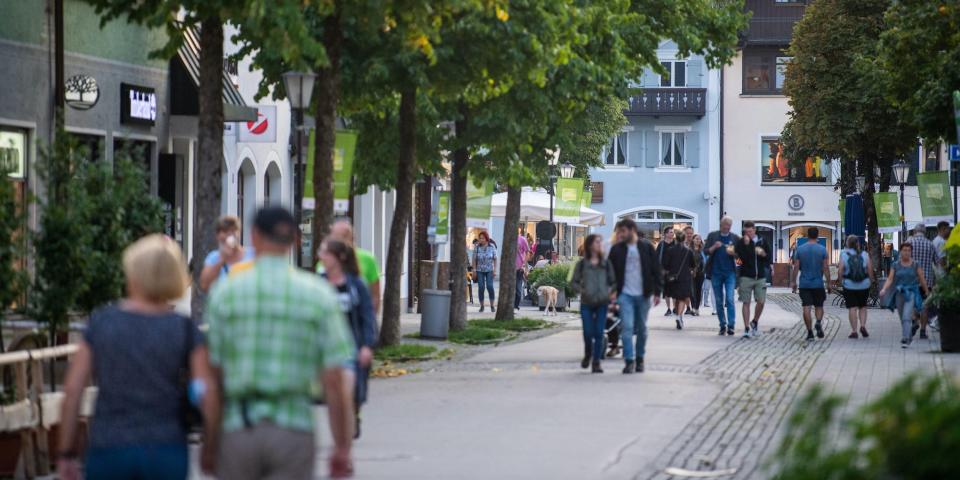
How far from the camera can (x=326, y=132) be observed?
19.6m

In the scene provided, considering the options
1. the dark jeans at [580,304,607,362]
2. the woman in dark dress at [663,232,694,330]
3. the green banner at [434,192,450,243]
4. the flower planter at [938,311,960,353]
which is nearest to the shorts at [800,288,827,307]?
the flower planter at [938,311,960,353]

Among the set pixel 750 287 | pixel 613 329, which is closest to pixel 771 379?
pixel 613 329

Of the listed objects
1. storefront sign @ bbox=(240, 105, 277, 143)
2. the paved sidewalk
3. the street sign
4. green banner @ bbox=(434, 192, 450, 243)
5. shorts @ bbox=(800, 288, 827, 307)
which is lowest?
the paved sidewalk

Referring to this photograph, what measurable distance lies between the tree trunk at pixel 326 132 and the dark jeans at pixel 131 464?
13354mm

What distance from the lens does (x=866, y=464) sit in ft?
16.2

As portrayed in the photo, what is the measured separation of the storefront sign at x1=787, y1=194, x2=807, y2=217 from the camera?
71688mm

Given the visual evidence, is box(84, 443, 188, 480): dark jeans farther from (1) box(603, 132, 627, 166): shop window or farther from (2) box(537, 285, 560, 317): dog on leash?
(1) box(603, 132, 627, 166): shop window

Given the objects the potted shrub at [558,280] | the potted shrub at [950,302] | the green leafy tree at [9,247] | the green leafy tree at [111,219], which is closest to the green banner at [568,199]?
the potted shrub at [558,280]

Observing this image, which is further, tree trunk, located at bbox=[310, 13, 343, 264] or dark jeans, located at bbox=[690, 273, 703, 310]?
dark jeans, located at bbox=[690, 273, 703, 310]

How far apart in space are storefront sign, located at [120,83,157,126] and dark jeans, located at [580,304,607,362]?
751cm

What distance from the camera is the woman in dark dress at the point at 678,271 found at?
31859mm

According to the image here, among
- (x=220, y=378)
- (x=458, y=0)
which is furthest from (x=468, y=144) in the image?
(x=220, y=378)

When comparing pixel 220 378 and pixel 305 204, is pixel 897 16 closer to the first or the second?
pixel 305 204

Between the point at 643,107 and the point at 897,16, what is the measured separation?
1729 inches
